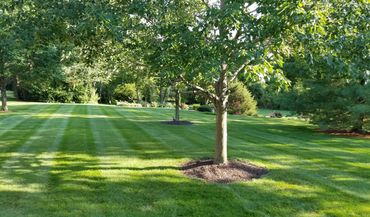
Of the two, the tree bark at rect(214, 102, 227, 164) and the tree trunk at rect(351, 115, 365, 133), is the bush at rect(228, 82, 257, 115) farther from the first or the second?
the tree bark at rect(214, 102, 227, 164)

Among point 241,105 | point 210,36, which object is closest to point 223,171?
point 210,36

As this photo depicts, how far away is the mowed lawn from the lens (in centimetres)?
573

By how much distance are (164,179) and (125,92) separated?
→ 124 ft

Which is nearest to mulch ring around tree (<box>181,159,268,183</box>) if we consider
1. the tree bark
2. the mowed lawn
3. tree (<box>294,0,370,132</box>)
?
the tree bark

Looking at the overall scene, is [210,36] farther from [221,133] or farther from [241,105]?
[241,105]

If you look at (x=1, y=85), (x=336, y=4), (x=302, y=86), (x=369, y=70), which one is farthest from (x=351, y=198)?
(x=1, y=85)

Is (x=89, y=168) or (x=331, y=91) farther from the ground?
(x=331, y=91)

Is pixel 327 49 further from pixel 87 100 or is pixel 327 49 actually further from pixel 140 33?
pixel 87 100

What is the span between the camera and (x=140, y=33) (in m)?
7.57

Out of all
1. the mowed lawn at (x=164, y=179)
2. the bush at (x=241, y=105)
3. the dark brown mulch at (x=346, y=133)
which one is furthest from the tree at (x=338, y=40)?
the bush at (x=241, y=105)

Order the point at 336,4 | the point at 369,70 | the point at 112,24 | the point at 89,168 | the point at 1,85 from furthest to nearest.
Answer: the point at 1,85 < the point at 89,168 < the point at 369,70 < the point at 336,4 < the point at 112,24

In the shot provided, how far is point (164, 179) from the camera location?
7.34m

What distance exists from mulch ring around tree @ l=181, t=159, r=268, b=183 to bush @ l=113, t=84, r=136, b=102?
115 ft

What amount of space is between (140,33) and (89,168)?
3172 mm
